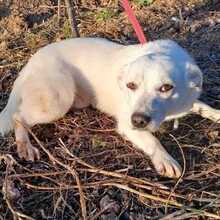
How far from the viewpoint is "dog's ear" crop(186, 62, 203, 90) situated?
138 inches

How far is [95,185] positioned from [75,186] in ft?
0.42

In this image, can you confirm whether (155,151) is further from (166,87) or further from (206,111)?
(206,111)

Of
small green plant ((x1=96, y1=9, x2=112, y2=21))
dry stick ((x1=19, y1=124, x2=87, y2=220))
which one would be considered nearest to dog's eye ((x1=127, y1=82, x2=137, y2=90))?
dry stick ((x1=19, y1=124, x2=87, y2=220))

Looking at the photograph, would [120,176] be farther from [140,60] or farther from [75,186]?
[140,60]

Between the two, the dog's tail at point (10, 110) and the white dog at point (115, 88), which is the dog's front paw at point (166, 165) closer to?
the white dog at point (115, 88)

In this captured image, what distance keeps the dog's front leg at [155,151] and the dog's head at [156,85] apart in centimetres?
22

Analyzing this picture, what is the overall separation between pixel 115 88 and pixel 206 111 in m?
0.75

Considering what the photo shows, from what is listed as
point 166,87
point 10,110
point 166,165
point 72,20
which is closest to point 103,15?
point 72,20

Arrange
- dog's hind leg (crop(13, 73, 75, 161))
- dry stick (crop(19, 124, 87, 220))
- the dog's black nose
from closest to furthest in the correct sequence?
dry stick (crop(19, 124, 87, 220)), the dog's black nose, dog's hind leg (crop(13, 73, 75, 161))

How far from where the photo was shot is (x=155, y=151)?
136 inches

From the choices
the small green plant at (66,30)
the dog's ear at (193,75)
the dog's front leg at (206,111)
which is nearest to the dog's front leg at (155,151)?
the dog's ear at (193,75)

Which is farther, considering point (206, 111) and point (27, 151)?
point (206, 111)

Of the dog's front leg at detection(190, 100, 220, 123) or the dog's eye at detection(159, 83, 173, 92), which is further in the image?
the dog's front leg at detection(190, 100, 220, 123)

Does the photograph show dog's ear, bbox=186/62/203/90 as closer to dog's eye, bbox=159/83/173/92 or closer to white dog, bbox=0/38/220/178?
white dog, bbox=0/38/220/178
